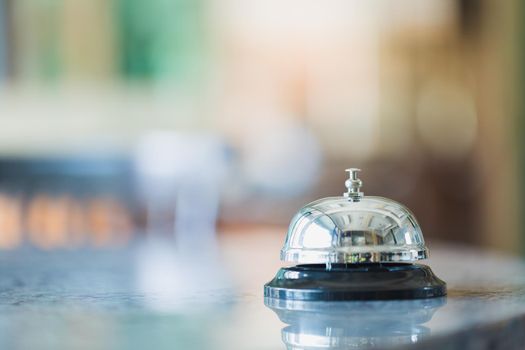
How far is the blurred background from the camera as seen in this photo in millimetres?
3818

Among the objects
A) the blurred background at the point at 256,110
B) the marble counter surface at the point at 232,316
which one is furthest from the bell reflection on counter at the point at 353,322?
the blurred background at the point at 256,110

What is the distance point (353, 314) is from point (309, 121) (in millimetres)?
3516

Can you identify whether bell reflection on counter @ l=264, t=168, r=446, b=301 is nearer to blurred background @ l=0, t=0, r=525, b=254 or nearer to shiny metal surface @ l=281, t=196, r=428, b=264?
shiny metal surface @ l=281, t=196, r=428, b=264

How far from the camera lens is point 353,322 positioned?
45 centimetres

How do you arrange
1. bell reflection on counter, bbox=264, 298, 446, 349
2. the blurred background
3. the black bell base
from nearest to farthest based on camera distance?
bell reflection on counter, bbox=264, 298, 446, 349 → the black bell base → the blurred background

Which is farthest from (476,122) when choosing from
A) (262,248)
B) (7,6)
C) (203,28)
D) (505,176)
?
(262,248)

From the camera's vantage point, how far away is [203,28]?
3.96m

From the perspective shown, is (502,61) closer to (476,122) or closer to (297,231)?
(476,122)

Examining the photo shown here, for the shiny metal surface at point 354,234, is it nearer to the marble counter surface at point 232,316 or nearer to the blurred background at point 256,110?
the marble counter surface at point 232,316

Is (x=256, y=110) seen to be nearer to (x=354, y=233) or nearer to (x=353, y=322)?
(x=354, y=233)

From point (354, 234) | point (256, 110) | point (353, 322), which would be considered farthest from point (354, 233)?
point (256, 110)

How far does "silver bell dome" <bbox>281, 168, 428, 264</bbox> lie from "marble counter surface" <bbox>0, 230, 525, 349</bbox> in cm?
4

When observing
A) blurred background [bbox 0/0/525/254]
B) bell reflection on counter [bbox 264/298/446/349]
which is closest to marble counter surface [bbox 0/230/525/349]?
bell reflection on counter [bbox 264/298/446/349]

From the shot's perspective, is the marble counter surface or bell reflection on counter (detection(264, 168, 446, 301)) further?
bell reflection on counter (detection(264, 168, 446, 301))
